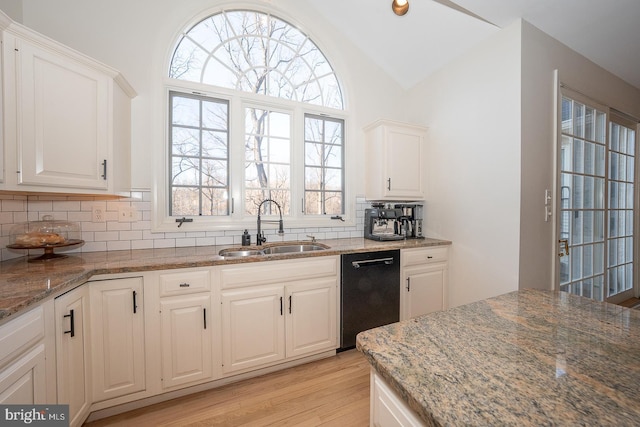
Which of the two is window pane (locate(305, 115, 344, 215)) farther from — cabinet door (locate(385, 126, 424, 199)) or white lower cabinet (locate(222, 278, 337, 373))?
white lower cabinet (locate(222, 278, 337, 373))

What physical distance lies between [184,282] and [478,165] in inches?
103

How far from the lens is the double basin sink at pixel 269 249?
2152 mm

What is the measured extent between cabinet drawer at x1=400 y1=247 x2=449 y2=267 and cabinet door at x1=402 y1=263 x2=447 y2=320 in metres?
0.06

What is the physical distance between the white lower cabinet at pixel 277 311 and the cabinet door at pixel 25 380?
0.85 metres

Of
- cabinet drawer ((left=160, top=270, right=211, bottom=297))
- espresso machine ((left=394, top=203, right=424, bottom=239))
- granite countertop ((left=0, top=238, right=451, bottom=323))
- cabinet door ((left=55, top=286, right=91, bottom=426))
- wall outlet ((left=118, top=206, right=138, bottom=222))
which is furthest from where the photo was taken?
espresso machine ((left=394, top=203, right=424, bottom=239))

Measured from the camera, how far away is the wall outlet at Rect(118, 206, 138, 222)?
2.02 meters

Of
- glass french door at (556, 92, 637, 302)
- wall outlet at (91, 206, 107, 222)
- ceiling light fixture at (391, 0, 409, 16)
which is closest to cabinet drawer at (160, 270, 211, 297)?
wall outlet at (91, 206, 107, 222)

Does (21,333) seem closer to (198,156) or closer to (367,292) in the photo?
(198,156)

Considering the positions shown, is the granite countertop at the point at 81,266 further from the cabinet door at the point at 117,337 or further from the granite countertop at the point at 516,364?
the granite countertop at the point at 516,364

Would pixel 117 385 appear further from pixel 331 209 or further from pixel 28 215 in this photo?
pixel 331 209

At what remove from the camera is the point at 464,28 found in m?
2.32

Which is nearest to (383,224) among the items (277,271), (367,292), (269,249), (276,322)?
(367,292)

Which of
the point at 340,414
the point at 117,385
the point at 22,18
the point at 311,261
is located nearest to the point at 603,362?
the point at 340,414

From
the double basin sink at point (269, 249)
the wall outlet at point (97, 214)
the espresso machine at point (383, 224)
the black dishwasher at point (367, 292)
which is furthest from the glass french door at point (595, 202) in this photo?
the wall outlet at point (97, 214)
